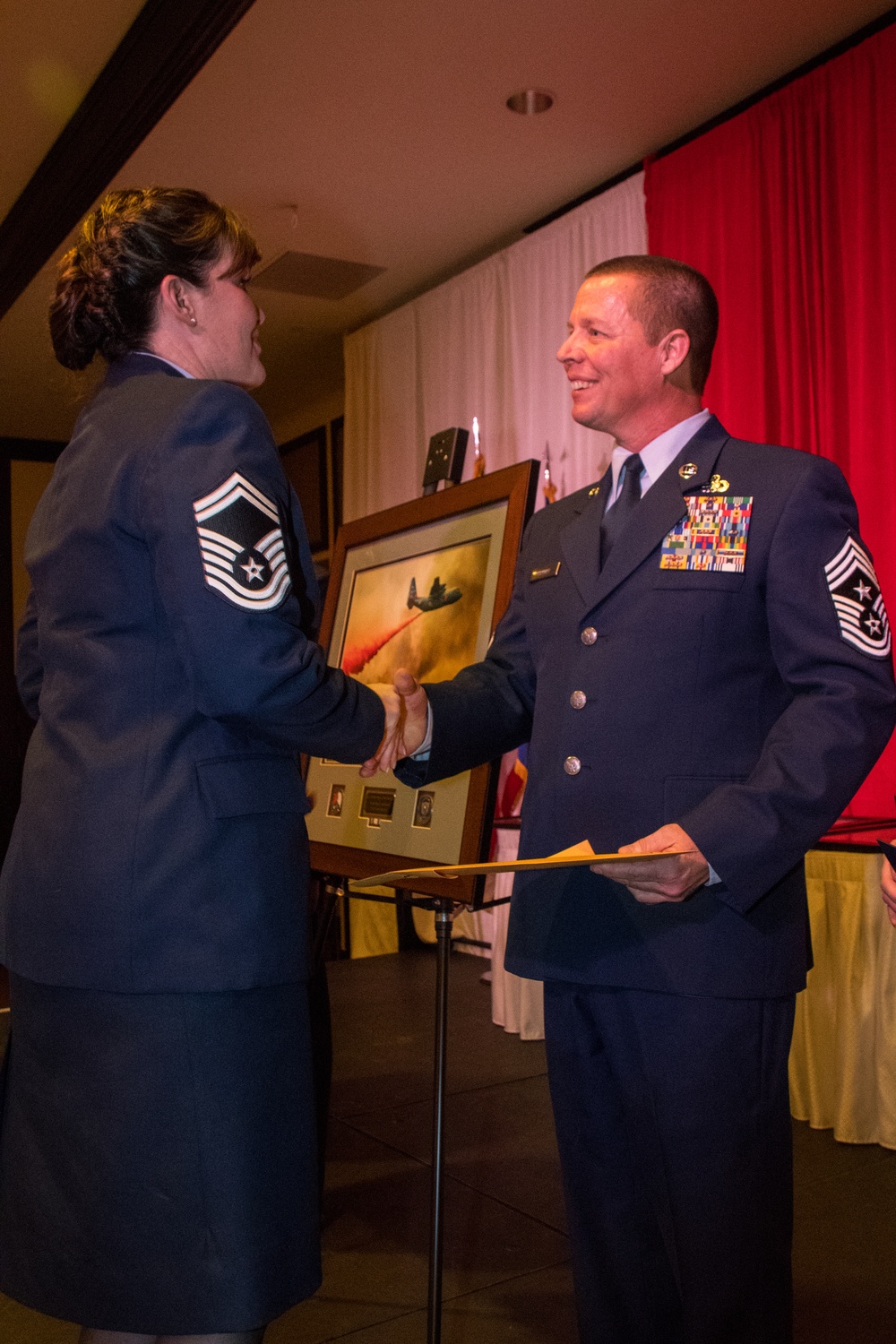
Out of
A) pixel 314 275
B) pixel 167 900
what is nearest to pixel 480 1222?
pixel 167 900

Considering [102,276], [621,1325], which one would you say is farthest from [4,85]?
[621,1325]

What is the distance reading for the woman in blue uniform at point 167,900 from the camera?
3.67ft

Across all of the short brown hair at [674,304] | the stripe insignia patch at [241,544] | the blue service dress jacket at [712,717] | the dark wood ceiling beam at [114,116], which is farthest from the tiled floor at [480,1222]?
the dark wood ceiling beam at [114,116]

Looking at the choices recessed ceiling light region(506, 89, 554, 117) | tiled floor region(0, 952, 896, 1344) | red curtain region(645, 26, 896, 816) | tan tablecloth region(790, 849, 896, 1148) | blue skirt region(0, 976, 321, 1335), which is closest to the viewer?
blue skirt region(0, 976, 321, 1335)

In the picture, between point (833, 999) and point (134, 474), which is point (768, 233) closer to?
point (833, 999)

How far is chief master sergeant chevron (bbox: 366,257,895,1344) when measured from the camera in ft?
4.29

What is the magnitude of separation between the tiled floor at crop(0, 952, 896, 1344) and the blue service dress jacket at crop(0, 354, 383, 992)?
1.30 m

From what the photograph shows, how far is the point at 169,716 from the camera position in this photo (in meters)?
1.14

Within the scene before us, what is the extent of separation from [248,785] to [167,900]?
137 mm

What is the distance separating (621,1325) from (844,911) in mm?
1686

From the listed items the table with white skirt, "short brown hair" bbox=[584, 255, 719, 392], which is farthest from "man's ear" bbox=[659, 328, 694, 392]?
the table with white skirt

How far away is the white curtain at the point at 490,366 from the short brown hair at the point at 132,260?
3380 millimetres

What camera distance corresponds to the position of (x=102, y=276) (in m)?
1.27

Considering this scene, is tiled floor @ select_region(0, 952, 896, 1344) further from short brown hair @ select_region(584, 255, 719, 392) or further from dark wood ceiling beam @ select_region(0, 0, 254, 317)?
dark wood ceiling beam @ select_region(0, 0, 254, 317)
